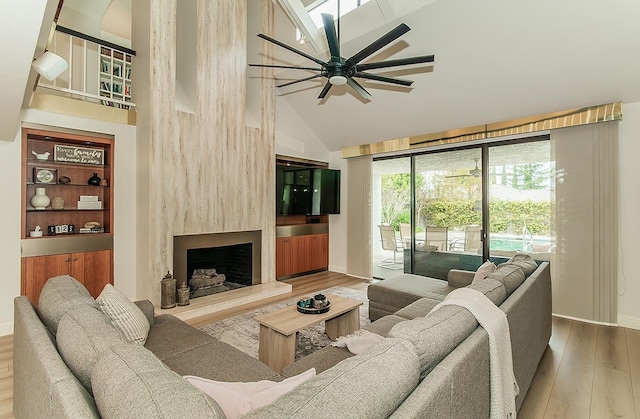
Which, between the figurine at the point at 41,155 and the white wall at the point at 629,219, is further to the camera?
the figurine at the point at 41,155

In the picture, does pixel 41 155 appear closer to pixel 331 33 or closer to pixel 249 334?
pixel 249 334

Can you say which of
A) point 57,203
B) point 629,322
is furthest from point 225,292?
point 629,322

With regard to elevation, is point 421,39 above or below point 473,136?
above

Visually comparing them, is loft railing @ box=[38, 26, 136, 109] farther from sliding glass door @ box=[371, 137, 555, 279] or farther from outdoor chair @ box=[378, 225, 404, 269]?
outdoor chair @ box=[378, 225, 404, 269]

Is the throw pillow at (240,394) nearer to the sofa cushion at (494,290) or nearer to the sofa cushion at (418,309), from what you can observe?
the sofa cushion at (494,290)

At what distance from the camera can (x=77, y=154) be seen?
3.97m

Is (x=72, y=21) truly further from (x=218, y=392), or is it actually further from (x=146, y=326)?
(x=218, y=392)

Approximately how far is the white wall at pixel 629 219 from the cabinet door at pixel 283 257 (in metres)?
4.63

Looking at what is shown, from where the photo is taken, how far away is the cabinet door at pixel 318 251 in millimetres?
6297

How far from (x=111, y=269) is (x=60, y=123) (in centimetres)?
185

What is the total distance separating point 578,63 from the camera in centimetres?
326

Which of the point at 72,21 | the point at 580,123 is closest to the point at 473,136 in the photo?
the point at 580,123

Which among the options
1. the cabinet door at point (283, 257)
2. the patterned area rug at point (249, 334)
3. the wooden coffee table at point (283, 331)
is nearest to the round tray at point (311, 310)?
the wooden coffee table at point (283, 331)

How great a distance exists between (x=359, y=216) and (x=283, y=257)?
1.67 meters
